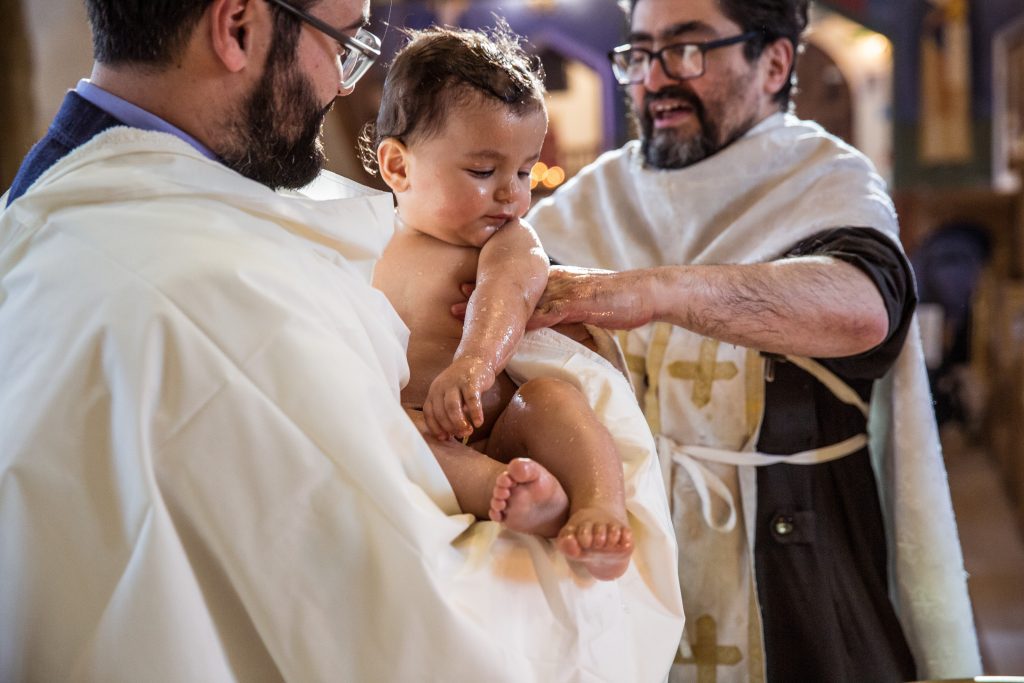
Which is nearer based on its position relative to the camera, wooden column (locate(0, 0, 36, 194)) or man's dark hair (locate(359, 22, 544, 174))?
Answer: man's dark hair (locate(359, 22, 544, 174))

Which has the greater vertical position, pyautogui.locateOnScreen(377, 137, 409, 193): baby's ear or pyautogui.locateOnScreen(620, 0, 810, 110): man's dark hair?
pyautogui.locateOnScreen(620, 0, 810, 110): man's dark hair

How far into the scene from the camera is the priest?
7.50ft

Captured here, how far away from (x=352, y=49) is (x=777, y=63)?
141cm

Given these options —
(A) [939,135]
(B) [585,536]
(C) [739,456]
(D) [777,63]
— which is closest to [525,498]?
(B) [585,536]

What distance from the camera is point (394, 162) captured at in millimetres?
2168

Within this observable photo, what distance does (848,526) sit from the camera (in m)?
2.49

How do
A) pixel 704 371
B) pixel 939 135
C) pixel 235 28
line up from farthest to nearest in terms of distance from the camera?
1. pixel 939 135
2. pixel 704 371
3. pixel 235 28

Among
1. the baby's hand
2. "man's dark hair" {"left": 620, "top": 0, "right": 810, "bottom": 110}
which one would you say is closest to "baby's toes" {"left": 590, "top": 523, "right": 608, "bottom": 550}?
the baby's hand

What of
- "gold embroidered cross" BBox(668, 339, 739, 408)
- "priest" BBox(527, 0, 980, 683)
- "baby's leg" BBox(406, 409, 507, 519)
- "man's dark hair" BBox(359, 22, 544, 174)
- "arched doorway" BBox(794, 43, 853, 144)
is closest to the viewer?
"baby's leg" BBox(406, 409, 507, 519)

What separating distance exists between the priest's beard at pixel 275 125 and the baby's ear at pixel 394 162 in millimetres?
355

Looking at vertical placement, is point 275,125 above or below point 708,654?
above

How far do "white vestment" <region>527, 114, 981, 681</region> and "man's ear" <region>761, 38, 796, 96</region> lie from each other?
19 centimetres

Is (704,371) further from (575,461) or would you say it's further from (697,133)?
(575,461)

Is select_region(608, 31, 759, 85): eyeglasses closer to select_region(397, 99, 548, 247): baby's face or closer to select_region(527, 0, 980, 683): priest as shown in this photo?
select_region(527, 0, 980, 683): priest
